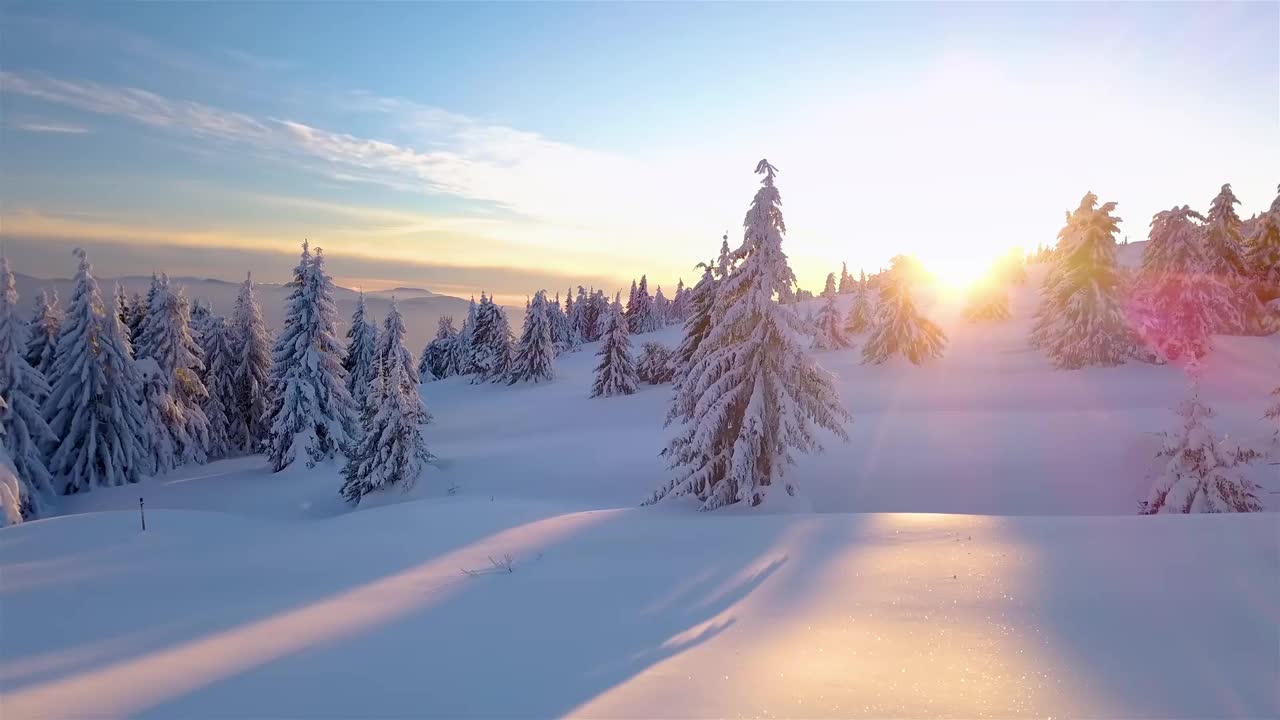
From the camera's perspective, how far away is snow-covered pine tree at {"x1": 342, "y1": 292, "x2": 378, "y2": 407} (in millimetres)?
42125

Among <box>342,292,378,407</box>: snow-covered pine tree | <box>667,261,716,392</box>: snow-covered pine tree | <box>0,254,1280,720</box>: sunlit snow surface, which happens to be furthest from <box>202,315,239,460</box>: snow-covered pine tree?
<box>667,261,716,392</box>: snow-covered pine tree

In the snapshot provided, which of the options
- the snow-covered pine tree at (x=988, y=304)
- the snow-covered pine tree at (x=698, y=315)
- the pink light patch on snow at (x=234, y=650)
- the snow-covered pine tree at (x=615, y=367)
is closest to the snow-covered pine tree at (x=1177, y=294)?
the snow-covered pine tree at (x=988, y=304)

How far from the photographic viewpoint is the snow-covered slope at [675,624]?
5027mm

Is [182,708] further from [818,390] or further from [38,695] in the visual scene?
[818,390]

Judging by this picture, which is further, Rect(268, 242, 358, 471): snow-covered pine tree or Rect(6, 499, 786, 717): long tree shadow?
Rect(268, 242, 358, 471): snow-covered pine tree

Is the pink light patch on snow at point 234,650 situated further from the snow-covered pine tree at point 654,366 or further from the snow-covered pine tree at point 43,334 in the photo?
the snow-covered pine tree at point 654,366

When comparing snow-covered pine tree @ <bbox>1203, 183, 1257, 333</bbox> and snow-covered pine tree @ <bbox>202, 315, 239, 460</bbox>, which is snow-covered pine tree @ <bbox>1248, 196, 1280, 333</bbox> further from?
snow-covered pine tree @ <bbox>202, 315, 239, 460</bbox>

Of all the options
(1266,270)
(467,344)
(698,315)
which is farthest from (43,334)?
(1266,270)

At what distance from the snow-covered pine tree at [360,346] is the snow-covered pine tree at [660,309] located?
6062 centimetres

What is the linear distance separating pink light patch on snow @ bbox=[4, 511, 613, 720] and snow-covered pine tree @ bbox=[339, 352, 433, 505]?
51.5 feet

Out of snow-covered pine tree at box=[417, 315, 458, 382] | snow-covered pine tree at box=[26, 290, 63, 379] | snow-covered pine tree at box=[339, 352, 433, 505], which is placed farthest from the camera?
snow-covered pine tree at box=[417, 315, 458, 382]

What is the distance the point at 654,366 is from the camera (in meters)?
50.5

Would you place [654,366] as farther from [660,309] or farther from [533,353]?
[660,309]

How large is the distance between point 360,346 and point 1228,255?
176ft
